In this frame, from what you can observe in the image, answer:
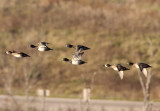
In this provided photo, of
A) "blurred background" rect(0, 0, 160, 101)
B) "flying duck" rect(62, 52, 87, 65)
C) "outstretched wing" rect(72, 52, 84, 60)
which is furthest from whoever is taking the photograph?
"blurred background" rect(0, 0, 160, 101)

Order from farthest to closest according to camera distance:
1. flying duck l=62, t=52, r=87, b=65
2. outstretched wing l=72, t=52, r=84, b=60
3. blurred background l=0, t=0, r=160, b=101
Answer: blurred background l=0, t=0, r=160, b=101 < outstretched wing l=72, t=52, r=84, b=60 < flying duck l=62, t=52, r=87, b=65

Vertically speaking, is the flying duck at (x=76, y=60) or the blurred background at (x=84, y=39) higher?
the blurred background at (x=84, y=39)

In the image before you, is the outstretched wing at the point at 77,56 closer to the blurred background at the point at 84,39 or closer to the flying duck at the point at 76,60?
the flying duck at the point at 76,60

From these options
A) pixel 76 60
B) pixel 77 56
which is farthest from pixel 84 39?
pixel 76 60

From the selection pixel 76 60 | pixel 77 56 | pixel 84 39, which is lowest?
pixel 76 60

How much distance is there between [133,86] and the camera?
42062 millimetres

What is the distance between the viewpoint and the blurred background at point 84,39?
42938 millimetres

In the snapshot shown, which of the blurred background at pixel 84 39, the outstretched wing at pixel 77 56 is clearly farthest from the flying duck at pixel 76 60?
the blurred background at pixel 84 39

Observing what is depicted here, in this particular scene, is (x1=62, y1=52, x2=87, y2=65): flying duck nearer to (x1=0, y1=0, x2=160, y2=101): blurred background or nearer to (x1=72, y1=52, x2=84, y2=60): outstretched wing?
(x1=72, y1=52, x2=84, y2=60): outstretched wing

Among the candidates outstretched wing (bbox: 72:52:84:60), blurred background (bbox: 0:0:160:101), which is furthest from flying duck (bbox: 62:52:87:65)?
blurred background (bbox: 0:0:160:101)

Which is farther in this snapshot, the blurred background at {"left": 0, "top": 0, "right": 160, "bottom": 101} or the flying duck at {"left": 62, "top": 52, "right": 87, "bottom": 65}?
the blurred background at {"left": 0, "top": 0, "right": 160, "bottom": 101}

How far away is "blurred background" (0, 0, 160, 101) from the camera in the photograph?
42.9 m

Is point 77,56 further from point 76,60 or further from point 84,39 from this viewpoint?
point 84,39

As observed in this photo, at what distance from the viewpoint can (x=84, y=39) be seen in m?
56.5
